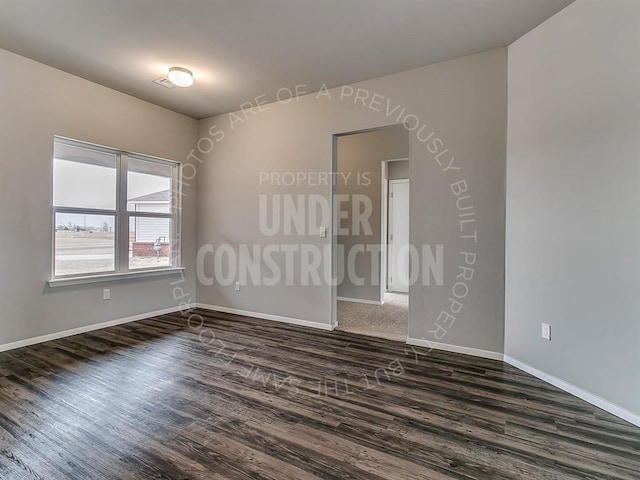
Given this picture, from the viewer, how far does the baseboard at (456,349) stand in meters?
2.96

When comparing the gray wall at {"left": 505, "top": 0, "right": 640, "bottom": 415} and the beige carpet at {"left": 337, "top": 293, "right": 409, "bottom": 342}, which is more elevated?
the gray wall at {"left": 505, "top": 0, "right": 640, "bottom": 415}

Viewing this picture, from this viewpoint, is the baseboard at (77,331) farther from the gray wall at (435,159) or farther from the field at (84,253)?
the gray wall at (435,159)

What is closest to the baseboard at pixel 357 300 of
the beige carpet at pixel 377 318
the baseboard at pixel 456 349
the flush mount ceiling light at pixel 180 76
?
the beige carpet at pixel 377 318

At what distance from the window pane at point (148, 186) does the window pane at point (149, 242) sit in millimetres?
173

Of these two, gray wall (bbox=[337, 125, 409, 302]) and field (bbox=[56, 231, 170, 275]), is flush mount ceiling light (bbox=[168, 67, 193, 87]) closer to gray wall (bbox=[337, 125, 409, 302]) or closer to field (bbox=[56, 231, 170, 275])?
field (bbox=[56, 231, 170, 275])

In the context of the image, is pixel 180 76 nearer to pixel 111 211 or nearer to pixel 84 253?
pixel 111 211

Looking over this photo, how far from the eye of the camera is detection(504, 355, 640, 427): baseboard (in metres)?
1.99

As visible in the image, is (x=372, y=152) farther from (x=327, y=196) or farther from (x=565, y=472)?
(x=565, y=472)

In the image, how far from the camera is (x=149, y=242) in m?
4.39

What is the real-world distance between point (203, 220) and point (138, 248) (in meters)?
1.00

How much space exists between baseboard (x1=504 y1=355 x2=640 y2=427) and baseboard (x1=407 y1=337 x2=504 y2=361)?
0.46 feet

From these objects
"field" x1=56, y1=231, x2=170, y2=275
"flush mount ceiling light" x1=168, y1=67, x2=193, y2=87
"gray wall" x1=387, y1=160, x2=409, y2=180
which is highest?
"flush mount ceiling light" x1=168, y1=67, x2=193, y2=87

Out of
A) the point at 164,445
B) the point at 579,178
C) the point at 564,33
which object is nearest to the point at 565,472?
the point at 579,178

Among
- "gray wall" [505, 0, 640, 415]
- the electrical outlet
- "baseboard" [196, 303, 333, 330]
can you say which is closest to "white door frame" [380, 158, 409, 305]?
"baseboard" [196, 303, 333, 330]
